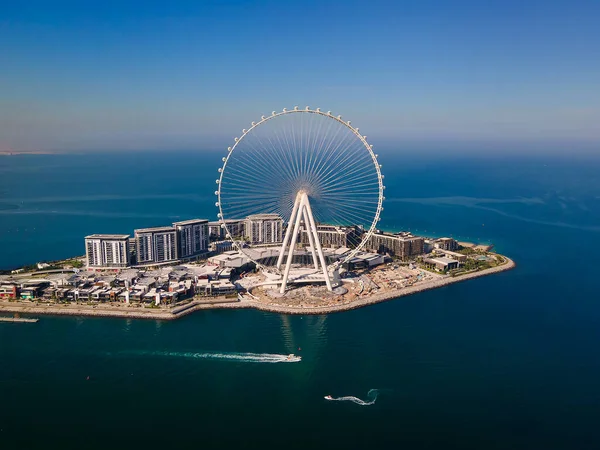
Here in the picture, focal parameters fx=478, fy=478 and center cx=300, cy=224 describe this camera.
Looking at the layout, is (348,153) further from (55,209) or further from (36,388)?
(55,209)

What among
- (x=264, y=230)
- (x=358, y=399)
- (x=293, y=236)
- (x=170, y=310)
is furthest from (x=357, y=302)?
(x=264, y=230)

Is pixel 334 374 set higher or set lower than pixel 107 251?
lower

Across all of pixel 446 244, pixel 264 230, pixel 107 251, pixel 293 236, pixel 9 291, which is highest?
pixel 293 236

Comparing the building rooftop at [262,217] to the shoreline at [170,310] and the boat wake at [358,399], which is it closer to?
the shoreline at [170,310]

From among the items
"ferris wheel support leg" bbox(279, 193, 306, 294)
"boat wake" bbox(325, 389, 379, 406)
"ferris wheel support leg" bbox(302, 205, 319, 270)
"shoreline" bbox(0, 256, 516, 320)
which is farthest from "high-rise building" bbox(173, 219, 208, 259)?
"boat wake" bbox(325, 389, 379, 406)

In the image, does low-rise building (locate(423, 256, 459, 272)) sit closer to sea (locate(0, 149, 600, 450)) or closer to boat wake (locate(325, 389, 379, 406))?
sea (locate(0, 149, 600, 450))

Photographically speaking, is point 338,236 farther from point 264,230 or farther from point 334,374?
point 334,374
